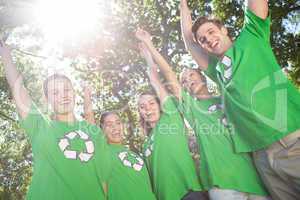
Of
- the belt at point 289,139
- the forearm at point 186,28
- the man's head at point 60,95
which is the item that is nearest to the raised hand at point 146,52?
the forearm at point 186,28

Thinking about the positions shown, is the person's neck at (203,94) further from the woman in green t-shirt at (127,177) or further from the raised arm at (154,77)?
the woman in green t-shirt at (127,177)

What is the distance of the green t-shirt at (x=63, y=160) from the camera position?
3975 mm

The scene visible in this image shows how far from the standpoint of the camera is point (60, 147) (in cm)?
411

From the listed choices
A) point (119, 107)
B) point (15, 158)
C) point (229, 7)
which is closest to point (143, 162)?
point (229, 7)

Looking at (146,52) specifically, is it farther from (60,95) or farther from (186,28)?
(60,95)

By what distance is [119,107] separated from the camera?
48.8 ft

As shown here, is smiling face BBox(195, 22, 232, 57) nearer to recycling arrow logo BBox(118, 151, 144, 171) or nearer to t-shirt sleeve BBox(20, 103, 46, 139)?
recycling arrow logo BBox(118, 151, 144, 171)

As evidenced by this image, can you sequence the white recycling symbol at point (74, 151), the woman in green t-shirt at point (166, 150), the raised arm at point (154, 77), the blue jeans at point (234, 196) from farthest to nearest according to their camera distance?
1. the raised arm at point (154, 77)
2. the woman in green t-shirt at point (166, 150)
3. the white recycling symbol at point (74, 151)
4. the blue jeans at point (234, 196)

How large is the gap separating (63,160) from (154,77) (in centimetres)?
149

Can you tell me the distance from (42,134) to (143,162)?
4.09 ft

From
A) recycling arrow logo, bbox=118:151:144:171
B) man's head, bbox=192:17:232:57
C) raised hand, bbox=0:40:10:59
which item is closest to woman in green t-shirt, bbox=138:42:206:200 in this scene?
recycling arrow logo, bbox=118:151:144:171

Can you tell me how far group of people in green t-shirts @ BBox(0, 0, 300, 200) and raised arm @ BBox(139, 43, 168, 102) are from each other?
0.01 m

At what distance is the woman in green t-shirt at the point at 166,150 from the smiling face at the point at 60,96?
884 millimetres

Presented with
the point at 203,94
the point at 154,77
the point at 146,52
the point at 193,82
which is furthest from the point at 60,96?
the point at 203,94
